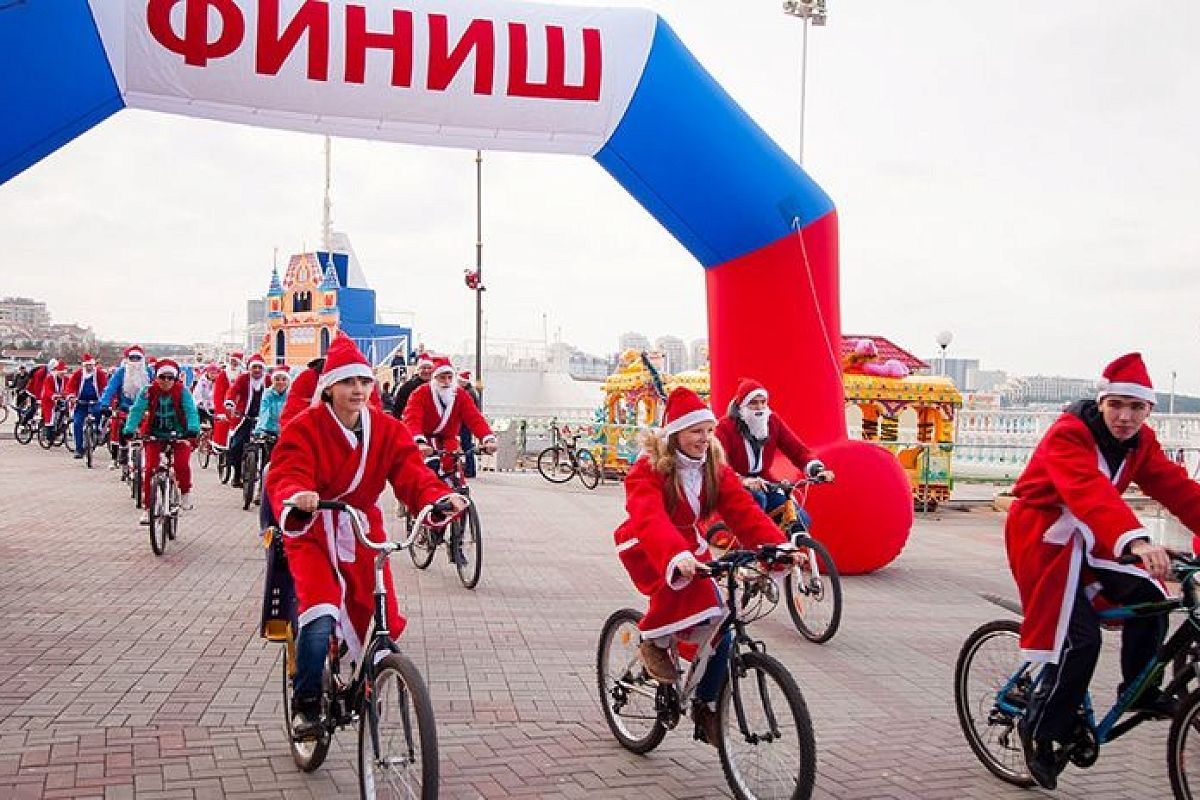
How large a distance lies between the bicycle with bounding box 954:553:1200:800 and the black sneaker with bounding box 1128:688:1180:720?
0.7 inches

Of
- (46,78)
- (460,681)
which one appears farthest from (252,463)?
(460,681)

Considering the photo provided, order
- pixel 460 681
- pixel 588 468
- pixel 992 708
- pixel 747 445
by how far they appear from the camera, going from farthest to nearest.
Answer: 1. pixel 588 468
2. pixel 747 445
3. pixel 460 681
4. pixel 992 708

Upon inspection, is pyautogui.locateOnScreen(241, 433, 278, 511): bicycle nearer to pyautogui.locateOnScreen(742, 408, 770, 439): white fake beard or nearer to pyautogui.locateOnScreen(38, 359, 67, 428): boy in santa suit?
pyautogui.locateOnScreen(742, 408, 770, 439): white fake beard

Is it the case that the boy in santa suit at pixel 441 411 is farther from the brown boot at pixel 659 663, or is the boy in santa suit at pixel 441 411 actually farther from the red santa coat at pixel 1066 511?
the red santa coat at pixel 1066 511

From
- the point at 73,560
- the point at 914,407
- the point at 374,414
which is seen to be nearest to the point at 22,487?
the point at 73,560

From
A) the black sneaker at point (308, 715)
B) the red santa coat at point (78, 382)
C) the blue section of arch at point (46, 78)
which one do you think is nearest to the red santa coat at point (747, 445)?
the black sneaker at point (308, 715)

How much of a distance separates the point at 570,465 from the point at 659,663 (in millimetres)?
13726

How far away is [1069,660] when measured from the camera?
4.13 m

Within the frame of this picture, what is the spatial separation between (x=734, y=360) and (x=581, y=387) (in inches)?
1468

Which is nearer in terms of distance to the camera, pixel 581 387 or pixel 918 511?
pixel 918 511

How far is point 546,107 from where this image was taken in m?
8.80

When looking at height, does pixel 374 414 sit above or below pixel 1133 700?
above

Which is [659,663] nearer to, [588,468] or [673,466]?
[673,466]

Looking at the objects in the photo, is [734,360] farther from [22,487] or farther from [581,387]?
[581,387]
